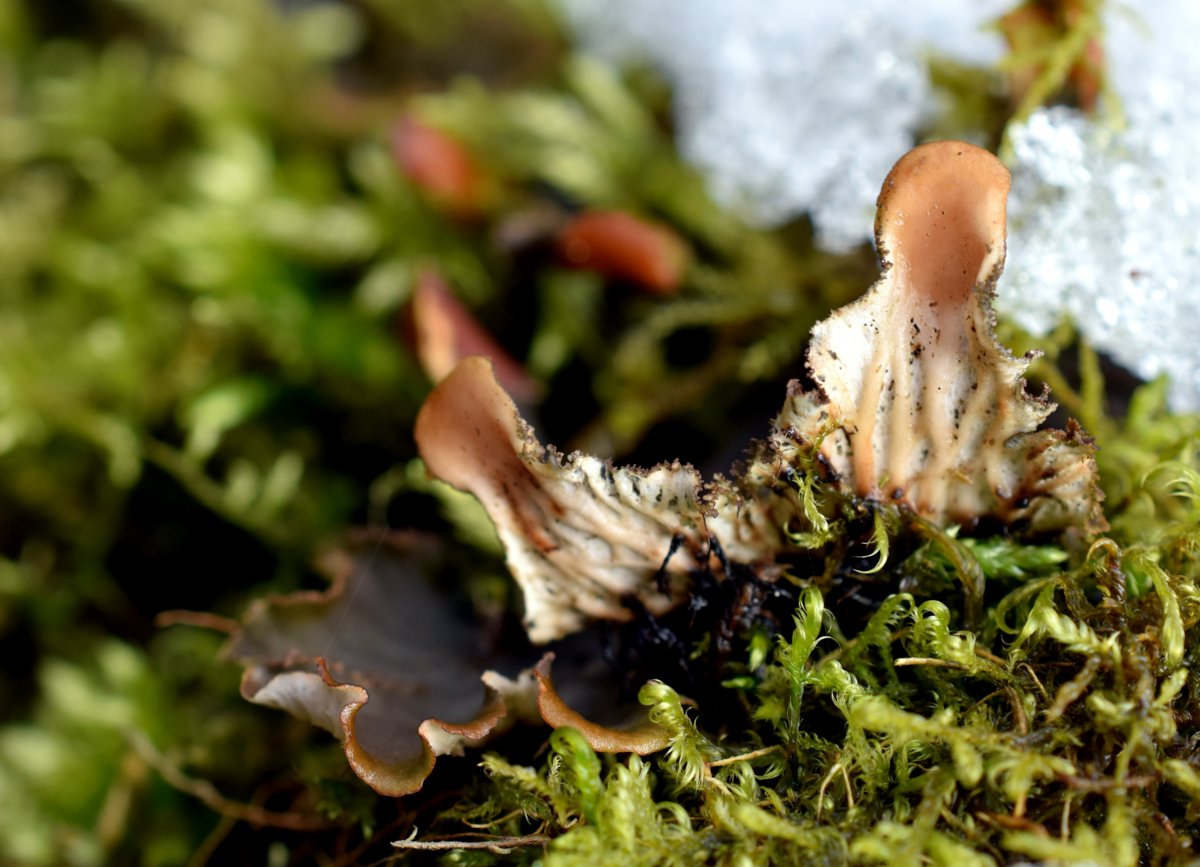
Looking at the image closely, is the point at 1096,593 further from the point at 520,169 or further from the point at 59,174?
the point at 59,174

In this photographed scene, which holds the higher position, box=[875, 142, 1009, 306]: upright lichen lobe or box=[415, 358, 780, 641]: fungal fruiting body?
box=[875, 142, 1009, 306]: upright lichen lobe

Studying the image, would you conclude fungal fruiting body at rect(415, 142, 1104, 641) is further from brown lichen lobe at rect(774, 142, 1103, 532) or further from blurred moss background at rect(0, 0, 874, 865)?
blurred moss background at rect(0, 0, 874, 865)

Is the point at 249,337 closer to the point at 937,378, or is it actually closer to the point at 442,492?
the point at 442,492

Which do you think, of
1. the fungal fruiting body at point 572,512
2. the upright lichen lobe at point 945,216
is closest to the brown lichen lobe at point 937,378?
the upright lichen lobe at point 945,216

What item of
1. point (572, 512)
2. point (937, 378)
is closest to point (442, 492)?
point (572, 512)

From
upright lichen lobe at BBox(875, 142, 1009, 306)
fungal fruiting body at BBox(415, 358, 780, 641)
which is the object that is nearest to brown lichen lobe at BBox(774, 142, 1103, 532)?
upright lichen lobe at BBox(875, 142, 1009, 306)

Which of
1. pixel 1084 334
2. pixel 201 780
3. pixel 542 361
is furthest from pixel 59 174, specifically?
pixel 1084 334

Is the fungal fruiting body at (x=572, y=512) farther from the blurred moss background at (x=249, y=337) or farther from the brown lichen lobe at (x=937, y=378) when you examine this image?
the blurred moss background at (x=249, y=337)
